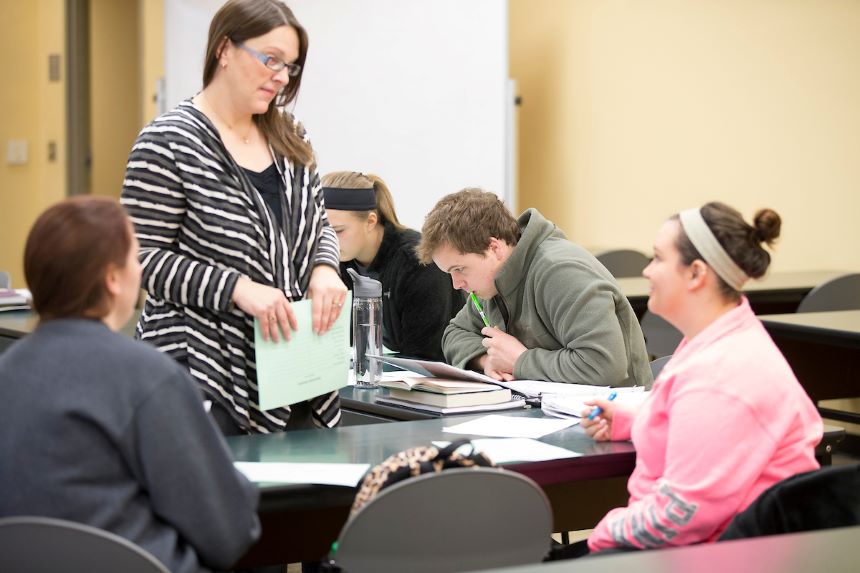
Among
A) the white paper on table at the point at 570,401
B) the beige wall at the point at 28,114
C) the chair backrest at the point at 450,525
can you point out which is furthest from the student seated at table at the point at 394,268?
the beige wall at the point at 28,114

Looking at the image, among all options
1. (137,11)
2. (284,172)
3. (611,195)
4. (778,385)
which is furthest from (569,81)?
(778,385)

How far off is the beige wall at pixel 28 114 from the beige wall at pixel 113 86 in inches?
24.3

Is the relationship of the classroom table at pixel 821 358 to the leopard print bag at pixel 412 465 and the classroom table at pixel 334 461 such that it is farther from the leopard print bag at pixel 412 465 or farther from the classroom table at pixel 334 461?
the leopard print bag at pixel 412 465

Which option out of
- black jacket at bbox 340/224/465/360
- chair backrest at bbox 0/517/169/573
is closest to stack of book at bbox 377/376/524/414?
black jacket at bbox 340/224/465/360

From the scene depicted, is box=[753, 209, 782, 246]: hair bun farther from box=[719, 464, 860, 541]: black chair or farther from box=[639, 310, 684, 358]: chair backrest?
box=[639, 310, 684, 358]: chair backrest

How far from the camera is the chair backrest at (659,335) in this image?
4.33 m

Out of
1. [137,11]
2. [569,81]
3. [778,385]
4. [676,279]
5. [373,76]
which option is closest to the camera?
[778,385]

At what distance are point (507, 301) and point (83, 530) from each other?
1.68 m

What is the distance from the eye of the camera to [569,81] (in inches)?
258

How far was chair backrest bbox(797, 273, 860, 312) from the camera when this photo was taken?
4332 millimetres

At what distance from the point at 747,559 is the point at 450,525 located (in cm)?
45

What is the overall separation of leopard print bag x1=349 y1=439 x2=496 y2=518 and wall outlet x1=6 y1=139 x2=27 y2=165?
606 cm

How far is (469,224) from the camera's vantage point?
284 cm

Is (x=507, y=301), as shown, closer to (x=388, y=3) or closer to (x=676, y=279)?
(x=676, y=279)
